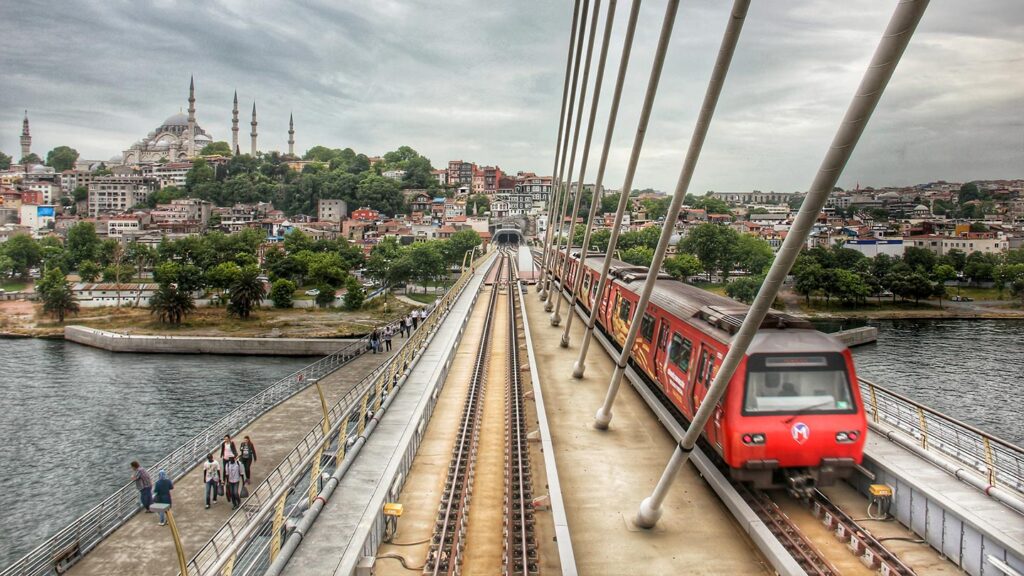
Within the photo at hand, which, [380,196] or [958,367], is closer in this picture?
[958,367]

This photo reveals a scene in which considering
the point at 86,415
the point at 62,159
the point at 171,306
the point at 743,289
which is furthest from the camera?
the point at 62,159

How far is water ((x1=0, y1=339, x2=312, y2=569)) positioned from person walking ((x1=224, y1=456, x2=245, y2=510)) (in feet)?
21.3

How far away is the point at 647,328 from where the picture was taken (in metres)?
12.3

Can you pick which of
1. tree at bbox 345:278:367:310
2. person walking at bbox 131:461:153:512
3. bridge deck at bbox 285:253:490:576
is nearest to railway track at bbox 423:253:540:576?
bridge deck at bbox 285:253:490:576

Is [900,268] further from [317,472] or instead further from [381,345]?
[317,472]

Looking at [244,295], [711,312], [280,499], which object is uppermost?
[711,312]

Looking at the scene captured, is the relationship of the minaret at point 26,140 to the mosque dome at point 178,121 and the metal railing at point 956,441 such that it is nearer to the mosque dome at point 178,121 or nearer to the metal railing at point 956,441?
the mosque dome at point 178,121

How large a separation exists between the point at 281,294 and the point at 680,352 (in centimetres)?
4709

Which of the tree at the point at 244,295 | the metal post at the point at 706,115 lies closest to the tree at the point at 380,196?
the tree at the point at 244,295

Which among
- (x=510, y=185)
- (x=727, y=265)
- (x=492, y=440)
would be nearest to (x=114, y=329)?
(x=492, y=440)

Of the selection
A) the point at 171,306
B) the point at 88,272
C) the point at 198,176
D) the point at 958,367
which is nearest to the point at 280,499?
the point at 958,367

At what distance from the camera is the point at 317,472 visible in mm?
7875

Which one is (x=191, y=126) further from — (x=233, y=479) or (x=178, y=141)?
(x=233, y=479)

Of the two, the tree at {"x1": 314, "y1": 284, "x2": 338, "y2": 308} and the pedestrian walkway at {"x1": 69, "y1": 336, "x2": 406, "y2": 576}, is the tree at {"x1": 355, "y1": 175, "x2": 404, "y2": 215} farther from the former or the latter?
the pedestrian walkway at {"x1": 69, "y1": 336, "x2": 406, "y2": 576}
